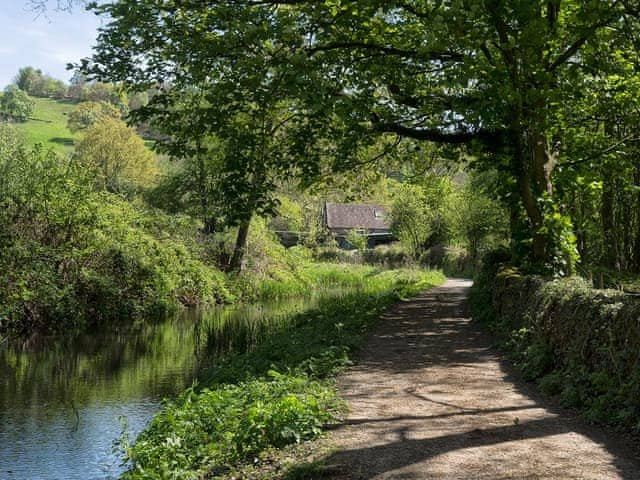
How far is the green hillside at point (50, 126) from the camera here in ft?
292

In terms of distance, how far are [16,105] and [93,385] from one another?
326 feet

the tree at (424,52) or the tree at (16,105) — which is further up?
the tree at (16,105)

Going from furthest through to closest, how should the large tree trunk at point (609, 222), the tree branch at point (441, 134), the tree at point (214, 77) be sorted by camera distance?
the large tree trunk at point (609, 222) → the tree branch at point (441, 134) → the tree at point (214, 77)

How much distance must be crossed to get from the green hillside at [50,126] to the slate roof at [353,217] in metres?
32.6

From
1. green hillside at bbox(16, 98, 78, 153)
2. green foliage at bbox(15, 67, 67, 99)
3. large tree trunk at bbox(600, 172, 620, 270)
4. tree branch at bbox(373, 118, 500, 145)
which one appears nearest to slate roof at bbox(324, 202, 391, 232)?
green hillside at bbox(16, 98, 78, 153)

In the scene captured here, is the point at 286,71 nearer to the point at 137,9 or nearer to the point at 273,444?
the point at 137,9

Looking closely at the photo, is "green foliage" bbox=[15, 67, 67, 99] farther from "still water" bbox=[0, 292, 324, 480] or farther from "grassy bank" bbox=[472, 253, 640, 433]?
"grassy bank" bbox=[472, 253, 640, 433]

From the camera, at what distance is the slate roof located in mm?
77875

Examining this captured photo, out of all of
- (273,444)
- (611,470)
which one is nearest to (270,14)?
(273,444)

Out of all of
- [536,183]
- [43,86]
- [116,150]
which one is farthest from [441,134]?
[43,86]

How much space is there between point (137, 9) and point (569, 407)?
31.9 feet

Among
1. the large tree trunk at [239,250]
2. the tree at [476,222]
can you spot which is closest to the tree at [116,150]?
the large tree trunk at [239,250]

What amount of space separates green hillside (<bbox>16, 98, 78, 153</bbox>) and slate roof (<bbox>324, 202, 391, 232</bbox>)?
32.6 meters

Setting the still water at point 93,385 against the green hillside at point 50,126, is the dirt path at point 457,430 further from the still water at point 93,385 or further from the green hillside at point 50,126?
the green hillside at point 50,126
